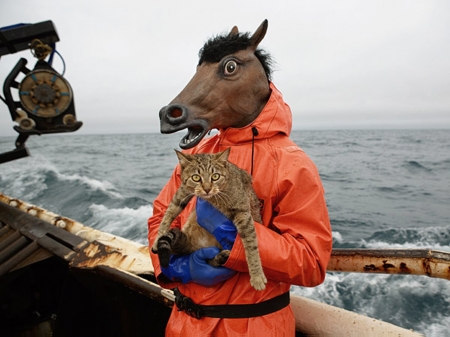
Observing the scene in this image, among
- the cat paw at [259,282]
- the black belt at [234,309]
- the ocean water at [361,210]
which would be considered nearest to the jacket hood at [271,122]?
the cat paw at [259,282]

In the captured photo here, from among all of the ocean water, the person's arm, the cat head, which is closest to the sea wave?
the ocean water

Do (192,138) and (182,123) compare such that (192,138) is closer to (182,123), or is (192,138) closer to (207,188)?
(182,123)

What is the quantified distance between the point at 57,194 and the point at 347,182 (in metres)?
12.3

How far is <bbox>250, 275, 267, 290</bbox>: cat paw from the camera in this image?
179 cm

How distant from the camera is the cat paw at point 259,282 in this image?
179 centimetres

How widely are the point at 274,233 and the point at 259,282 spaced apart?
287mm

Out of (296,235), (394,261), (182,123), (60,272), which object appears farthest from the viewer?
(60,272)

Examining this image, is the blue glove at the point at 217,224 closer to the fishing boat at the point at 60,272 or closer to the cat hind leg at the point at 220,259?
the cat hind leg at the point at 220,259

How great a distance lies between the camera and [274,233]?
1769 millimetres

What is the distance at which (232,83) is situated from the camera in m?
1.94

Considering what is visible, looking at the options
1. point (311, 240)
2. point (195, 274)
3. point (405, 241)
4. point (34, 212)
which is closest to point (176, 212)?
point (195, 274)

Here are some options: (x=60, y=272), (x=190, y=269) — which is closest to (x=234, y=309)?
(x=190, y=269)

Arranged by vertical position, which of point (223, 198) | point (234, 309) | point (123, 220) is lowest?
point (123, 220)

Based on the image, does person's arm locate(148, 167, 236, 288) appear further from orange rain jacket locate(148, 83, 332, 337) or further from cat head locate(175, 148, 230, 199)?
cat head locate(175, 148, 230, 199)
